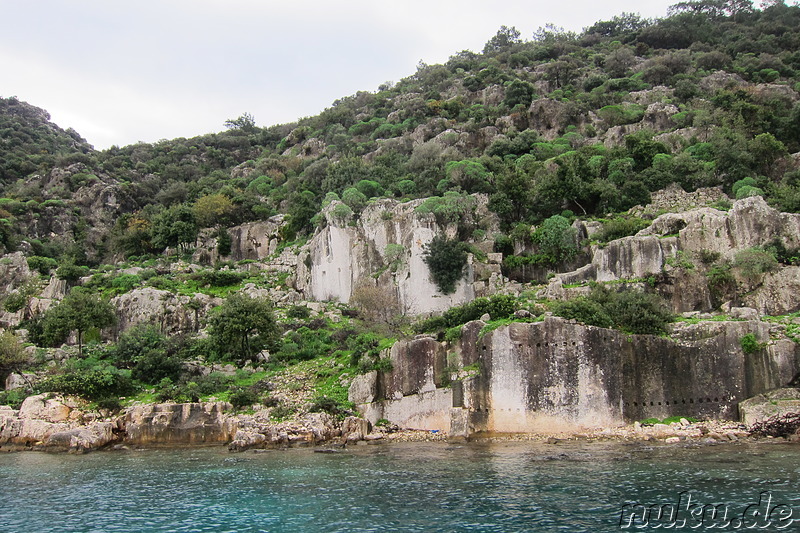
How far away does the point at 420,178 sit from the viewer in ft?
202

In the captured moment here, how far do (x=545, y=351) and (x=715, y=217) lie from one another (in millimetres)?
18439

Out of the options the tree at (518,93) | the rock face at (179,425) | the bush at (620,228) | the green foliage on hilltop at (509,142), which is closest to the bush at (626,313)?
the bush at (620,228)

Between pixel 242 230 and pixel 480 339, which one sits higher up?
pixel 242 230

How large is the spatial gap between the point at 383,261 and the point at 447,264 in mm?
6525

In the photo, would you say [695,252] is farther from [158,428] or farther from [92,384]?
[92,384]

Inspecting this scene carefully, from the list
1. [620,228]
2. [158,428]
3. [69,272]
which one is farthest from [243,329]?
[620,228]

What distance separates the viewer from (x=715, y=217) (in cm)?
3934

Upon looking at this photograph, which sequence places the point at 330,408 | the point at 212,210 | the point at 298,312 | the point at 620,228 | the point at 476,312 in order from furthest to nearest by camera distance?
the point at 212,210 → the point at 298,312 → the point at 620,228 → the point at 476,312 → the point at 330,408

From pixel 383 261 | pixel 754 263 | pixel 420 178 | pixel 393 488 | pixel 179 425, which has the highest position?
pixel 420 178

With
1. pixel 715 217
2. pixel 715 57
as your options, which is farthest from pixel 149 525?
pixel 715 57

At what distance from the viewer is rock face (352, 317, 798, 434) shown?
2783 centimetres

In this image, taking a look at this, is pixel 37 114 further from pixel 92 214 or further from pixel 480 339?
pixel 480 339

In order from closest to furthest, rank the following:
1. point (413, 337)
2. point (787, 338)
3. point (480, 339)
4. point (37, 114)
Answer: point (787, 338)
point (480, 339)
point (413, 337)
point (37, 114)

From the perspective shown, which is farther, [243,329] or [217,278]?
[217,278]
